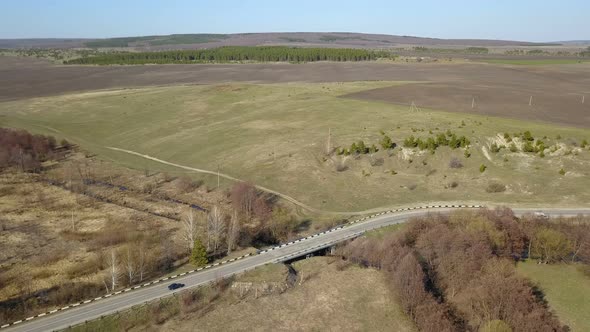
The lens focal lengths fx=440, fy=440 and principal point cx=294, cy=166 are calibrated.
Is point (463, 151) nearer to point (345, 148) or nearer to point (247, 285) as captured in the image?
point (345, 148)

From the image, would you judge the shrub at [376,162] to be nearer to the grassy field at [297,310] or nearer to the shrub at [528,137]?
the shrub at [528,137]

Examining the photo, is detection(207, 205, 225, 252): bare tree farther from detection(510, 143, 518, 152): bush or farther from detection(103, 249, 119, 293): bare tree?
detection(510, 143, 518, 152): bush

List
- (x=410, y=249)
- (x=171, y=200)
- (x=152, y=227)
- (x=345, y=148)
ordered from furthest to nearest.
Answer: (x=345, y=148)
(x=171, y=200)
(x=152, y=227)
(x=410, y=249)

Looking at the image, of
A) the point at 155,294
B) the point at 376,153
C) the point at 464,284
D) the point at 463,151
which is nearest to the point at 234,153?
the point at 376,153

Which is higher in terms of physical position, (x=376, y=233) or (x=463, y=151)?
(x=463, y=151)

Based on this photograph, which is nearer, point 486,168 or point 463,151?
point 486,168

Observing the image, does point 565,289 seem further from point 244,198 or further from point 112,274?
point 112,274

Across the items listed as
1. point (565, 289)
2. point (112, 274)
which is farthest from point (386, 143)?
point (112, 274)
